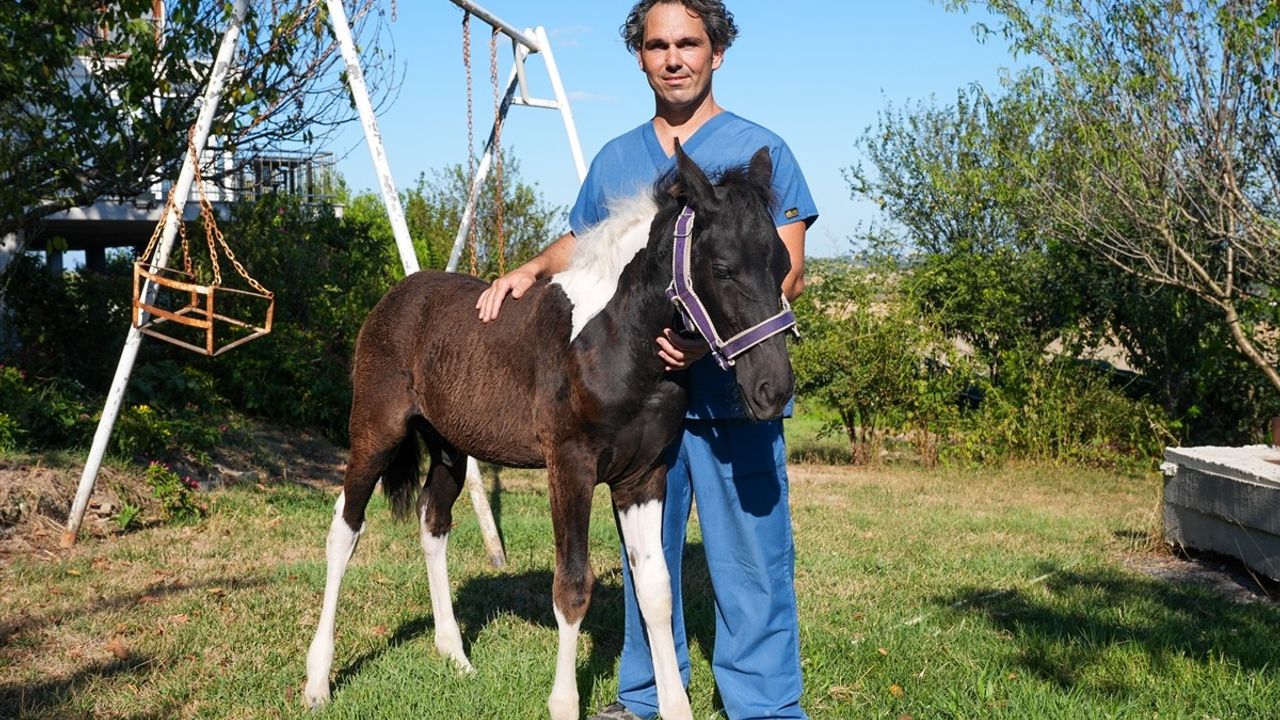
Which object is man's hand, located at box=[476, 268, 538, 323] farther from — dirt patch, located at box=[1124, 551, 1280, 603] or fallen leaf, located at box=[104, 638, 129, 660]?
dirt patch, located at box=[1124, 551, 1280, 603]

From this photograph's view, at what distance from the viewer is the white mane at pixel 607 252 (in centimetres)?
354

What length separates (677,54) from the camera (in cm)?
365

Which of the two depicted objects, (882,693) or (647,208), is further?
(882,693)

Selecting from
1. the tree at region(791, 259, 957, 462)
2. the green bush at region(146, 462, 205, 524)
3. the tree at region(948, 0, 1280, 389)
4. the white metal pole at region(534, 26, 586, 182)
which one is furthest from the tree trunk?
the green bush at region(146, 462, 205, 524)

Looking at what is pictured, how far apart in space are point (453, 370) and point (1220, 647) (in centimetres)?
357

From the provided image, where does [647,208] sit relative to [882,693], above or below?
above

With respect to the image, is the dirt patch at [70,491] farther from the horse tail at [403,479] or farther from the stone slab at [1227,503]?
the stone slab at [1227,503]

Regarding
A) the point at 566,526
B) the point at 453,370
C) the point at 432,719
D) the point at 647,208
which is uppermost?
the point at 647,208

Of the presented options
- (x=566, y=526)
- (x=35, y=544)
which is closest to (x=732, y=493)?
(x=566, y=526)

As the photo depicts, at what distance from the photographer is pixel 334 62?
9492mm

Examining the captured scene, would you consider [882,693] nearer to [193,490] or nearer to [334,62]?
[193,490]

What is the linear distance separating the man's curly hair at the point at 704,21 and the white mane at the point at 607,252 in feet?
2.11

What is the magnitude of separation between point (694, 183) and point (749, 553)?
141 centimetres

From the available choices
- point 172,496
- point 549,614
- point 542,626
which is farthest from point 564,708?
point 172,496
